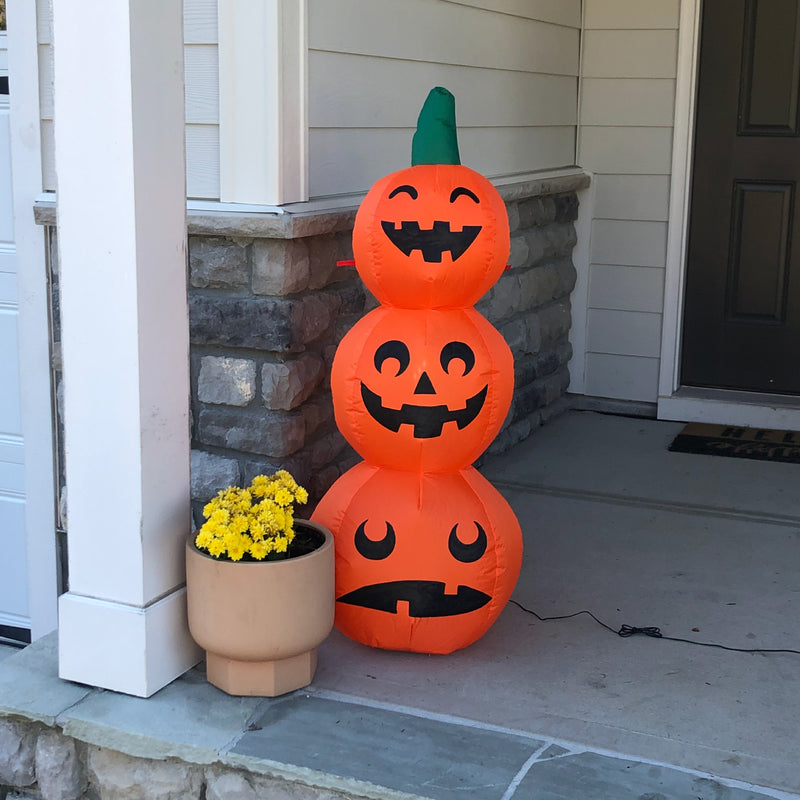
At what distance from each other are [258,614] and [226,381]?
0.90 m

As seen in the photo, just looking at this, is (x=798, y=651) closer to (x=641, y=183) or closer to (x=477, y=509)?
(x=477, y=509)

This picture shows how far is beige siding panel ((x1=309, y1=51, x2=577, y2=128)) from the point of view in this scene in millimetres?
3023

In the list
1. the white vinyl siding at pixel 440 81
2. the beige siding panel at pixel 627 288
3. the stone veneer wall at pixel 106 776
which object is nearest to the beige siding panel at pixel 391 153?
the white vinyl siding at pixel 440 81

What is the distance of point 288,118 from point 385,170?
62cm

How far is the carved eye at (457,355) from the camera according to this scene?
2.49m

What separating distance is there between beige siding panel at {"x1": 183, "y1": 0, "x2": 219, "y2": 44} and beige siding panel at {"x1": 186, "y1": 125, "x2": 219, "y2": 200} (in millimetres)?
220

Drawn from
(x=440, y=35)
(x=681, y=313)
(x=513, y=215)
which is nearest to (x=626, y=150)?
(x=681, y=313)

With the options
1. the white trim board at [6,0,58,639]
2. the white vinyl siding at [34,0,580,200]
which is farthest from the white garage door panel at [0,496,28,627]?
the white vinyl siding at [34,0,580,200]

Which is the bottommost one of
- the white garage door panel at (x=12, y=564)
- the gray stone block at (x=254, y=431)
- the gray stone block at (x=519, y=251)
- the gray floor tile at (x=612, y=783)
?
the white garage door panel at (x=12, y=564)

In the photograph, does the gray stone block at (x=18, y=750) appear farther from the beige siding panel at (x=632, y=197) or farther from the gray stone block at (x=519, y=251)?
the beige siding panel at (x=632, y=197)

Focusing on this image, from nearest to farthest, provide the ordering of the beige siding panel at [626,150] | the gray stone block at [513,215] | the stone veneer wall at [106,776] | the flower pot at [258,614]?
the stone veneer wall at [106,776], the flower pot at [258,614], the gray stone block at [513,215], the beige siding panel at [626,150]

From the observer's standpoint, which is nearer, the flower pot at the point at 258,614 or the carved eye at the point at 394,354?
the flower pot at the point at 258,614

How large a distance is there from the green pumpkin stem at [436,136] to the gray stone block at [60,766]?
149 cm

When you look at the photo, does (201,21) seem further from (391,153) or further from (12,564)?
(12,564)
